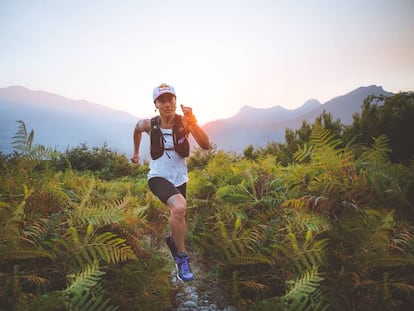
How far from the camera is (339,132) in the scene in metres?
15.6

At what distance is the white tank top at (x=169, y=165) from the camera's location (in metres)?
4.29

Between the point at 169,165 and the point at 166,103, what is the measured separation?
2.80ft

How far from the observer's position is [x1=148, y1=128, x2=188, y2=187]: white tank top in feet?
14.1

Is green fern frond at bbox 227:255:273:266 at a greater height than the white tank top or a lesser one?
lesser

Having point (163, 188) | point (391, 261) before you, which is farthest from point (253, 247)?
point (391, 261)

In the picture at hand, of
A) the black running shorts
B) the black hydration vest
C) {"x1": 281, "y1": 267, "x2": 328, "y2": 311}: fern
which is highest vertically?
the black hydration vest

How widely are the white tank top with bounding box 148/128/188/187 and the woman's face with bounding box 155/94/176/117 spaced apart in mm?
265

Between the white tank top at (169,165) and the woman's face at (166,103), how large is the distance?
265mm

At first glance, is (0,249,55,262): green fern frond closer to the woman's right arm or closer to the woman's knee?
the woman's knee

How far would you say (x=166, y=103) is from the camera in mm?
4352

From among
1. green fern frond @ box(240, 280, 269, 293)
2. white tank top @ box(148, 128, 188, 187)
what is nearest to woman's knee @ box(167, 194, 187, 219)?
white tank top @ box(148, 128, 188, 187)

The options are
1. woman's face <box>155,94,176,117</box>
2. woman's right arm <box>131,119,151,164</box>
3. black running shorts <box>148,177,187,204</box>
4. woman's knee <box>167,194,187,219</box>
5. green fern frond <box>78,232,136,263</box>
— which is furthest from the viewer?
woman's right arm <box>131,119,151,164</box>

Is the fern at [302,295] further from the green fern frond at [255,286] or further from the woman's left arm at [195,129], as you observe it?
the woman's left arm at [195,129]

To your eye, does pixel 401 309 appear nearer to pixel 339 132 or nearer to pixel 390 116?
pixel 390 116
